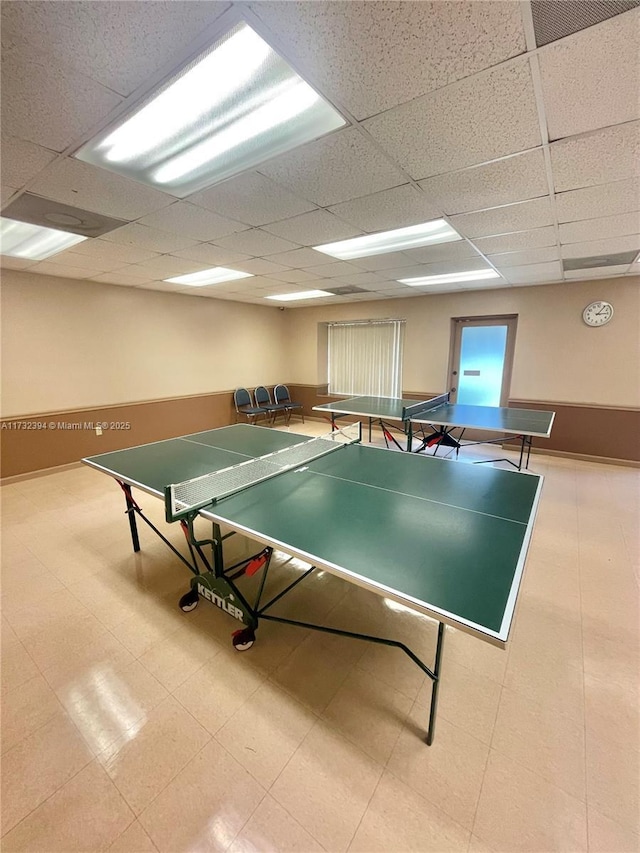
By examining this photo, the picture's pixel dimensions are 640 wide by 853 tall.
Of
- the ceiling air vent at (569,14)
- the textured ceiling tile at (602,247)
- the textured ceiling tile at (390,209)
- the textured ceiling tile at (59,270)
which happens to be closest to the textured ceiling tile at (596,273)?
the textured ceiling tile at (602,247)

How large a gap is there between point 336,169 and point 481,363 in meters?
4.71

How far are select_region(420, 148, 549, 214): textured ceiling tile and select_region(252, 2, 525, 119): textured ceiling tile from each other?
73cm

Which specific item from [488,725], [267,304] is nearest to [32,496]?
[488,725]

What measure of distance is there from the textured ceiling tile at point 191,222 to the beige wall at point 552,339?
4.18 meters

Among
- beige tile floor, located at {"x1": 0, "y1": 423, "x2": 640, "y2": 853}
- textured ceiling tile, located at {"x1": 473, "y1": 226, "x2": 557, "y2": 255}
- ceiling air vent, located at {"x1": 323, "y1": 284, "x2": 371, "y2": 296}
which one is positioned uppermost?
ceiling air vent, located at {"x1": 323, "y1": 284, "x2": 371, "y2": 296}

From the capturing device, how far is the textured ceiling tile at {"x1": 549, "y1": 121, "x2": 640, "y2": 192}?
1511mm

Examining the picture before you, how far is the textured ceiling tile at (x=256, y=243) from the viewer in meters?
2.77

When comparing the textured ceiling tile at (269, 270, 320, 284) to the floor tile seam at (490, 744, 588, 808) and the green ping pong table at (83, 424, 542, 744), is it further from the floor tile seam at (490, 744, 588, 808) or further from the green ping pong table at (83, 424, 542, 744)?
the floor tile seam at (490, 744, 588, 808)

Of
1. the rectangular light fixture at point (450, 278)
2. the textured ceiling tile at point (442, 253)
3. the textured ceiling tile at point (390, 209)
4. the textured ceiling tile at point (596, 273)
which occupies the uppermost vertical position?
the rectangular light fixture at point (450, 278)

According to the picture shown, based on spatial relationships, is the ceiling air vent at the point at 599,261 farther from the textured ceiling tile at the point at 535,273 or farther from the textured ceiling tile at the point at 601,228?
the textured ceiling tile at the point at 601,228

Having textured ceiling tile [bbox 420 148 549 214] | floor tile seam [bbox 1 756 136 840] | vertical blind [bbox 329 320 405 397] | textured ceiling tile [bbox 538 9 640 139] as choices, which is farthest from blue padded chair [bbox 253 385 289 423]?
textured ceiling tile [bbox 538 9 640 139]

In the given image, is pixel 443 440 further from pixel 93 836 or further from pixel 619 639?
pixel 93 836

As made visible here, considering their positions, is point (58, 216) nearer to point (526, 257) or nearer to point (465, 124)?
point (465, 124)

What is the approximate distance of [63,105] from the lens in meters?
1.30
